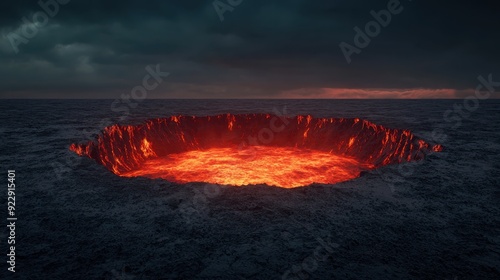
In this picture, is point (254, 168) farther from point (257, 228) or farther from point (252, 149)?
point (257, 228)

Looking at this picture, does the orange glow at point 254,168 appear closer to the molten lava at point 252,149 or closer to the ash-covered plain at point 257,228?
the molten lava at point 252,149

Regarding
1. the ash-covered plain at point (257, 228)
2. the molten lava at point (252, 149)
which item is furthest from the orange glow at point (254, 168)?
the ash-covered plain at point (257, 228)

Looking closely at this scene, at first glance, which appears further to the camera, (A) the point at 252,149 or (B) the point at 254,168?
(A) the point at 252,149

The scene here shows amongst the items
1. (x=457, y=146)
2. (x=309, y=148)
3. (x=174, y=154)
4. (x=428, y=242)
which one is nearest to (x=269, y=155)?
(x=309, y=148)

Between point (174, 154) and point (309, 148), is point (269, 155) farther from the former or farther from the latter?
point (174, 154)

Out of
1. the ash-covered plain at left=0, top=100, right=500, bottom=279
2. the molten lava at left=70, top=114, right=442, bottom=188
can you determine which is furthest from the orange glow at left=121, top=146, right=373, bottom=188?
the ash-covered plain at left=0, top=100, right=500, bottom=279

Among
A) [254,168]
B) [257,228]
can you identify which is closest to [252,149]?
[254,168]

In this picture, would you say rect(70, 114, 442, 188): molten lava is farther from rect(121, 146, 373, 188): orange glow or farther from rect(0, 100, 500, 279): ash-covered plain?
rect(0, 100, 500, 279): ash-covered plain
